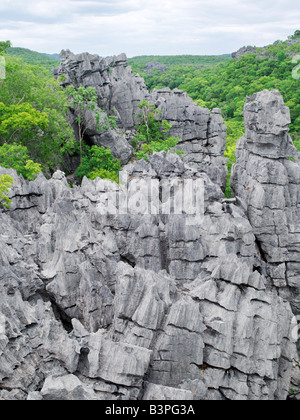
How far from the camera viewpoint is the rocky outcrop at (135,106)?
35.5 meters

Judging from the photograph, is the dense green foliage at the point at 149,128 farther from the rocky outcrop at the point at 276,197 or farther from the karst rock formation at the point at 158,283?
the rocky outcrop at the point at 276,197

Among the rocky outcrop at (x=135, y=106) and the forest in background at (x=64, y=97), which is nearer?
the forest in background at (x=64, y=97)

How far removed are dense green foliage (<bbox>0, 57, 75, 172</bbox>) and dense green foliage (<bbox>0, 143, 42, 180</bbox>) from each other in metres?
2.14

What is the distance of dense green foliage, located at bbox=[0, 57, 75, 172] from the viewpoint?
2533 centimetres

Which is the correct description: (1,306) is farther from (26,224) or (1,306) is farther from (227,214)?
(227,214)

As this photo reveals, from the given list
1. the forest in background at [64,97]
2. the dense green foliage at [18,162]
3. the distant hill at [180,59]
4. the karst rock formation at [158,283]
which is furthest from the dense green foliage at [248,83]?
the distant hill at [180,59]

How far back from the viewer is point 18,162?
23125 millimetres

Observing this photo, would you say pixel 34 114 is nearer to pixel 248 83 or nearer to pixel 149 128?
pixel 149 128

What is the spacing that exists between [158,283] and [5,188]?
334 inches

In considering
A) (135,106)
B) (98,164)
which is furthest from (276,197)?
(135,106)

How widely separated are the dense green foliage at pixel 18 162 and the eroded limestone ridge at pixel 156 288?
79.9 inches

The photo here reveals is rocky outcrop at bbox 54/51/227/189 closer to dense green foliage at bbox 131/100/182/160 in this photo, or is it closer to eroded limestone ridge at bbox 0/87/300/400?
dense green foliage at bbox 131/100/182/160

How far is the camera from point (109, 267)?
15.9m
